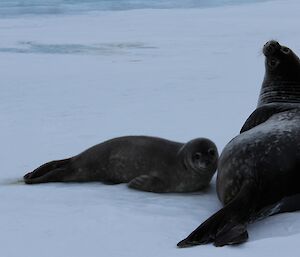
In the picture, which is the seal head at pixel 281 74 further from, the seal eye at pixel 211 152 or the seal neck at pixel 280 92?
the seal eye at pixel 211 152

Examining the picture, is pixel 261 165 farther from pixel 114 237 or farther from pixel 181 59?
pixel 181 59

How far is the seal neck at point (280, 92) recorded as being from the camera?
12.7 ft

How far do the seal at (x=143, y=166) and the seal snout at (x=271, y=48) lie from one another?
28.2 inches

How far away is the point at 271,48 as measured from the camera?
388cm

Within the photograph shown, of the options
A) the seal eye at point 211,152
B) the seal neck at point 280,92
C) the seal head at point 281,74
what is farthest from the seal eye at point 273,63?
the seal eye at point 211,152

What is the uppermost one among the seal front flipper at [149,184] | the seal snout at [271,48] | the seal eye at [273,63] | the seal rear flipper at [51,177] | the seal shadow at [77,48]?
the seal snout at [271,48]

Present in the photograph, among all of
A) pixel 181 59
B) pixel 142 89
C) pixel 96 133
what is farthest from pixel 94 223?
pixel 181 59

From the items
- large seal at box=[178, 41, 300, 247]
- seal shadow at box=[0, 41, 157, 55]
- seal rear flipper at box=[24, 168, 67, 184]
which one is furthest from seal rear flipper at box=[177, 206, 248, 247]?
seal shadow at box=[0, 41, 157, 55]

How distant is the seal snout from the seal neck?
19 cm

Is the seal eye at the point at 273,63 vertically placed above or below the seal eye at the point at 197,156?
above

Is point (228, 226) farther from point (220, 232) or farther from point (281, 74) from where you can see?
point (281, 74)

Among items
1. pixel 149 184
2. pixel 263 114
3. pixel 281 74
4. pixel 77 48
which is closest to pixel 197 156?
pixel 149 184

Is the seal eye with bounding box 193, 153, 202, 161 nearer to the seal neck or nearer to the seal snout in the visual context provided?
the seal neck

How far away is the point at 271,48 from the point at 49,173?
5.12ft
